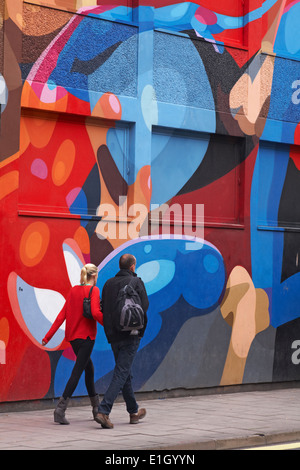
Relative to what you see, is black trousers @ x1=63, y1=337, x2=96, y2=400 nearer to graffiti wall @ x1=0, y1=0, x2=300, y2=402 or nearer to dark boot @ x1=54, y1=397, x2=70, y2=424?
dark boot @ x1=54, y1=397, x2=70, y2=424

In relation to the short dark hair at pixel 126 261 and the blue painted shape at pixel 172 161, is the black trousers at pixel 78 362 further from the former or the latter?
the blue painted shape at pixel 172 161

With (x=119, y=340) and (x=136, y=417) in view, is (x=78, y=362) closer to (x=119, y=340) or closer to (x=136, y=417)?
(x=119, y=340)

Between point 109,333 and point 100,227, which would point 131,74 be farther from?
point 109,333

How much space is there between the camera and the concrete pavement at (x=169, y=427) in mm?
8883

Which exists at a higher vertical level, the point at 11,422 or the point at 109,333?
the point at 109,333

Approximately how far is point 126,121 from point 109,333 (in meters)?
3.92

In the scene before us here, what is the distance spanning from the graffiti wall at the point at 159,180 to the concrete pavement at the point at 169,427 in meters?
0.84

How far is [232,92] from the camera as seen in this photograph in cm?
1424

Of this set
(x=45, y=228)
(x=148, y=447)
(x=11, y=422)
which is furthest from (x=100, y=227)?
(x=148, y=447)

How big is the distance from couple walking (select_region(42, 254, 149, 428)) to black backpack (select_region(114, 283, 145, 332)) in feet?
0.21

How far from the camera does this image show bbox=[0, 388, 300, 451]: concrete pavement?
8883 mm

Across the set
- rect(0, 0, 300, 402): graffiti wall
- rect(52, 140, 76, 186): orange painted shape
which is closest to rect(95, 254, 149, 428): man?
rect(0, 0, 300, 402): graffiti wall
